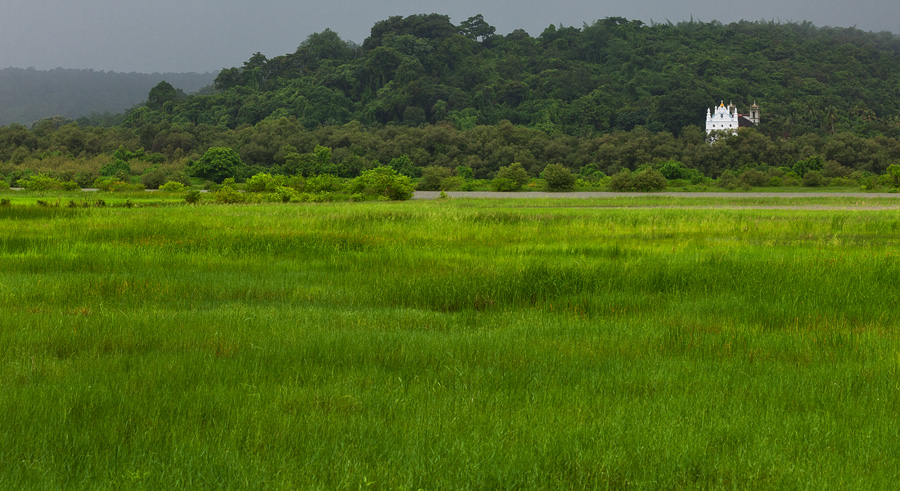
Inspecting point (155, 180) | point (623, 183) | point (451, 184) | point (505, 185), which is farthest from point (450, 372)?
point (155, 180)

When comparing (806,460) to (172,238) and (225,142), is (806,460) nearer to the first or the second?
(172,238)

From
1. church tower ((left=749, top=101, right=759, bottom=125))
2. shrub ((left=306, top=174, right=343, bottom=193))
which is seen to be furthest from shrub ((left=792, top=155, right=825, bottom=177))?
church tower ((left=749, top=101, right=759, bottom=125))

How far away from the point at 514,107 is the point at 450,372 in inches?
4585

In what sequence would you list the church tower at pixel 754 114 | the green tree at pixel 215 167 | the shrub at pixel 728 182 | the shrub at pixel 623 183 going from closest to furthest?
the shrub at pixel 623 183 → the shrub at pixel 728 182 → the green tree at pixel 215 167 → the church tower at pixel 754 114

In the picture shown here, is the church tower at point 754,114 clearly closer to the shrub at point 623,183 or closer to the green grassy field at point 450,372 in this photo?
the shrub at point 623,183

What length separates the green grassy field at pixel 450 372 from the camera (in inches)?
154

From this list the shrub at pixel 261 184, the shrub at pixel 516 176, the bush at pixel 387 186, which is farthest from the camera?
the shrub at pixel 516 176

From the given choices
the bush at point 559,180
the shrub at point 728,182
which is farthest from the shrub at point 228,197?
the shrub at point 728,182

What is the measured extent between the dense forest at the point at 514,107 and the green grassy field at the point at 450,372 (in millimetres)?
58376

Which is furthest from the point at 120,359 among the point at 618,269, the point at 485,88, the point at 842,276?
the point at 485,88

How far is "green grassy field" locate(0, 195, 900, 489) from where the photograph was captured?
3.91 m

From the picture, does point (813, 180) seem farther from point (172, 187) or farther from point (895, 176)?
point (172, 187)

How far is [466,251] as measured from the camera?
1507 cm

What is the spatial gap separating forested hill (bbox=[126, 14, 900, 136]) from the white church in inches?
73.1
